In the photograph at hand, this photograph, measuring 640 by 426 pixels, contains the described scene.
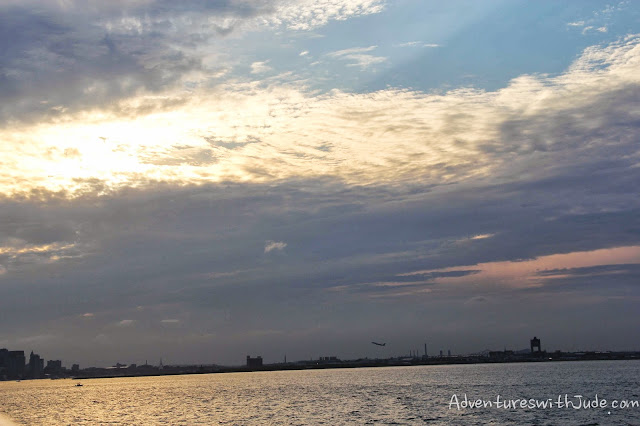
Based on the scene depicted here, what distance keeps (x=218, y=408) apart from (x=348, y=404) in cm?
2833

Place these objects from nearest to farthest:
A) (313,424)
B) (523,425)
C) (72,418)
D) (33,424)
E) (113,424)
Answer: (523,425)
(313,424)
(113,424)
(33,424)
(72,418)

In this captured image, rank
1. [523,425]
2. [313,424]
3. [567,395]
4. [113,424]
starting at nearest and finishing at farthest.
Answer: [523,425], [313,424], [113,424], [567,395]

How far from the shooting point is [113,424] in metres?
106

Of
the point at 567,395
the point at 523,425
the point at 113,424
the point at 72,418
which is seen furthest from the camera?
the point at 567,395

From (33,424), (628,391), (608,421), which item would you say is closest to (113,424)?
(33,424)

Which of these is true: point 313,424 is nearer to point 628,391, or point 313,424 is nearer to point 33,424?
point 33,424

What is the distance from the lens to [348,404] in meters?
126

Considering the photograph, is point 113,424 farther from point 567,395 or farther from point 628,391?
point 628,391

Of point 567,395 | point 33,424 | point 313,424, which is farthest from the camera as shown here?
point 567,395

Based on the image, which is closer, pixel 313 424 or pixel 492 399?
pixel 313 424

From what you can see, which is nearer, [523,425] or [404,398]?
[523,425]

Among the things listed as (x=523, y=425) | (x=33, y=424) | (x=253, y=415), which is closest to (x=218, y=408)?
(x=253, y=415)

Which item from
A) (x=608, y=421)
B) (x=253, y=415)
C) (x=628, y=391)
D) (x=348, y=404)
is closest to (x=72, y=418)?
(x=253, y=415)

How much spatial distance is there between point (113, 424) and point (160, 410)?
100ft
